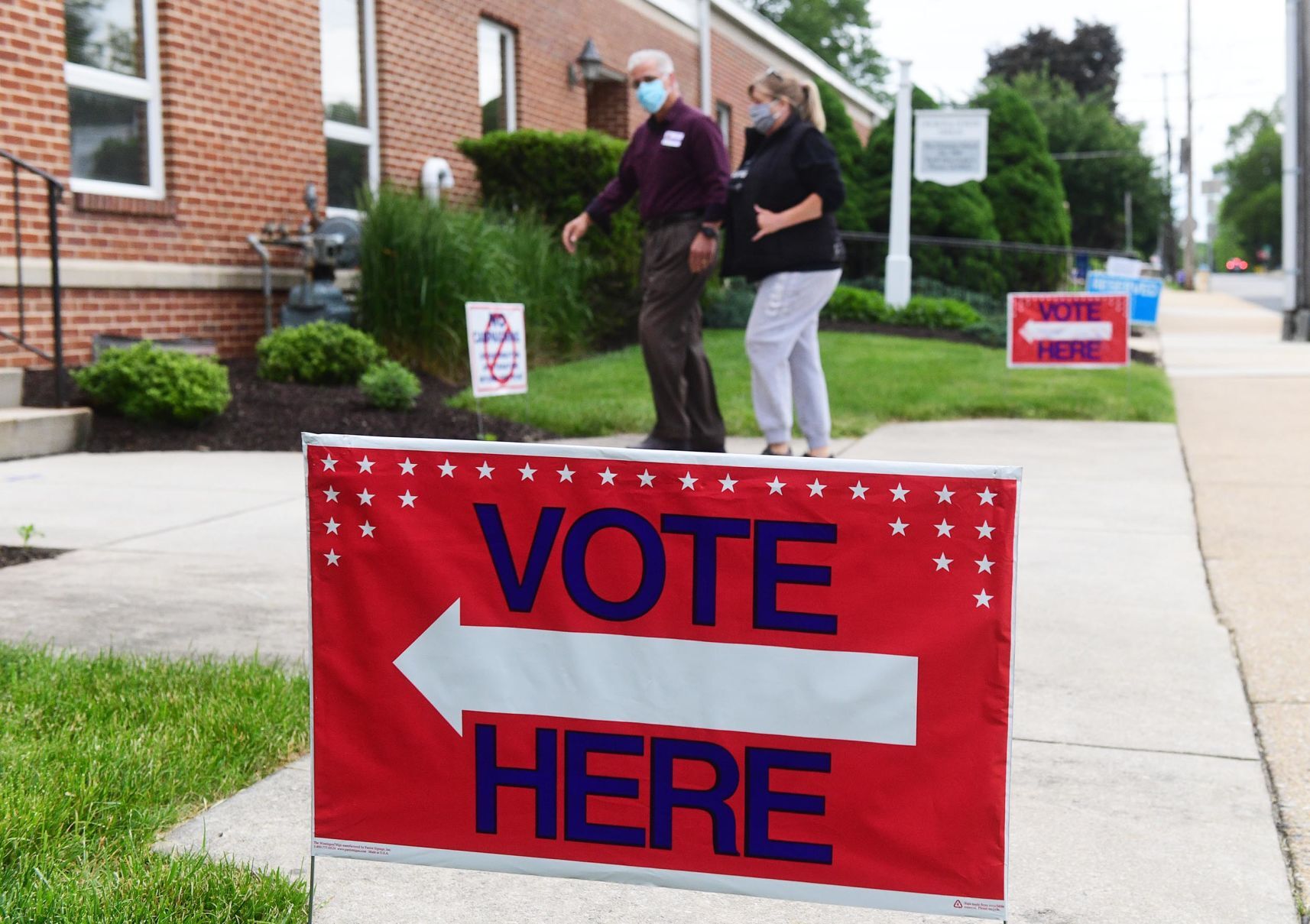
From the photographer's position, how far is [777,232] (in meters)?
6.76

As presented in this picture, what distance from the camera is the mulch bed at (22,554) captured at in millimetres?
5359

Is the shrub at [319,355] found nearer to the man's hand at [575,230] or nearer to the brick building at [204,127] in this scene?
the brick building at [204,127]

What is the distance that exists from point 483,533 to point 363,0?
1198 cm

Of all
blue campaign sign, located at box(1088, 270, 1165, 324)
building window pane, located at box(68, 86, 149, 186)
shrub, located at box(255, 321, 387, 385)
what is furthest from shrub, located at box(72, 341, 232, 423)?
blue campaign sign, located at box(1088, 270, 1165, 324)

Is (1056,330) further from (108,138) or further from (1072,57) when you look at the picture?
(1072,57)

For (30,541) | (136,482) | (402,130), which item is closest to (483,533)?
(30,541)

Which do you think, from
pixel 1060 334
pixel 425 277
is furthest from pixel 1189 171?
pixel 425 277

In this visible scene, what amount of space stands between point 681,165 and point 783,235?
72cm

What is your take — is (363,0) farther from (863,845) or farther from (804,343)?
(863,845)

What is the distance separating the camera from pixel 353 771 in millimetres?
2279

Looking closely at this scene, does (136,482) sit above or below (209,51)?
below

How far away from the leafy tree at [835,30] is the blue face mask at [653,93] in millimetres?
45304

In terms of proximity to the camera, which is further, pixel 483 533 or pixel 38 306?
pixel 38 306

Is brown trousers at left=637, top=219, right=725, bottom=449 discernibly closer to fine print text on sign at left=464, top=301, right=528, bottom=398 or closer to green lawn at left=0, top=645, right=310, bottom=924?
fine print text on sign at left=464, top=301, right=528, bottom=398
